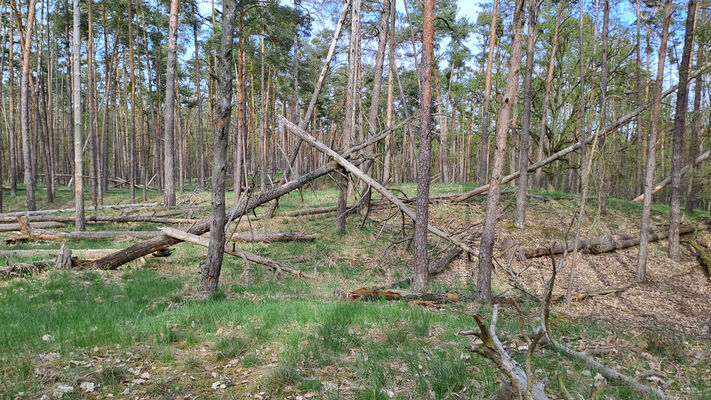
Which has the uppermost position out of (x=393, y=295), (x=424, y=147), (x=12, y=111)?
(x=12, y=111)

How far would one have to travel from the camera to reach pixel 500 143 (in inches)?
291

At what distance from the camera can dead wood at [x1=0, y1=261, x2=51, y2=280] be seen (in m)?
8.06

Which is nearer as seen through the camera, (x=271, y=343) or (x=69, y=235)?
(x=271, y=343)

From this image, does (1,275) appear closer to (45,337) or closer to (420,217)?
(45,337)

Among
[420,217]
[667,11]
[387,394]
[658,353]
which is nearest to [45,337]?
[387,394]

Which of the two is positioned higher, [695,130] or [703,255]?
[695,130]

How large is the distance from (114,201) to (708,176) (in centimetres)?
3437

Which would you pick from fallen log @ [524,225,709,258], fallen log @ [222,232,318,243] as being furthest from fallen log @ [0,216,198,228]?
fallen log @ [524,225,709,258]

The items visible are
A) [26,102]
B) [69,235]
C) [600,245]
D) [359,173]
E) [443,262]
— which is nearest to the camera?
[359,173]

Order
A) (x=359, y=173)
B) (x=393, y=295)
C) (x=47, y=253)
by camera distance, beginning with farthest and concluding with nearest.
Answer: (x=47, y=253) < (x=359, y=173) < (x=393, y=295)

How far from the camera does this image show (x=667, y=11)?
1142cm

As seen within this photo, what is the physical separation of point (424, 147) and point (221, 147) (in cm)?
398

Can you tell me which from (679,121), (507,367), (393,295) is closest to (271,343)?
(507,367)

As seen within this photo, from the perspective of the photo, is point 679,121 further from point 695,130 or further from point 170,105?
point 170,105
